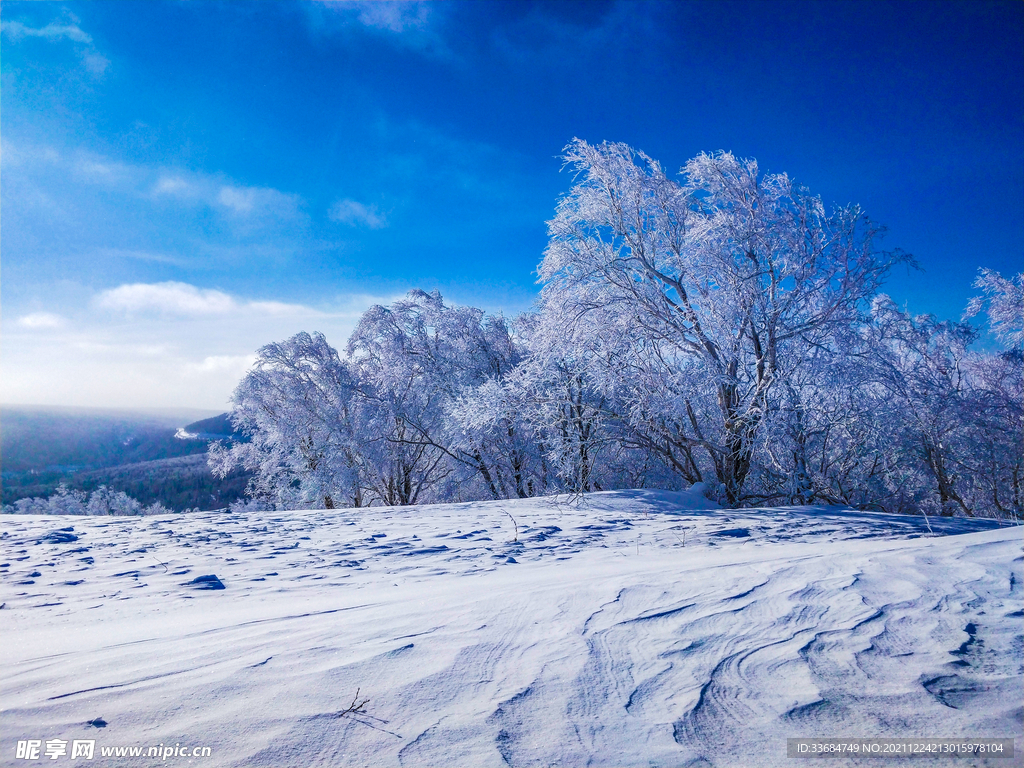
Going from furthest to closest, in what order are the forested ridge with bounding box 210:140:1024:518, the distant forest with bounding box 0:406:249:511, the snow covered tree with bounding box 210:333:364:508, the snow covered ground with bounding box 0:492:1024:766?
the distant forest with bounding box 0:406:249:511 → the snow covered tree with bounding box 210:333:364:508 → the forested ridge with bounding box 210:140:1024:518 → the snow covered ground with bounding box 0:492:1024:766

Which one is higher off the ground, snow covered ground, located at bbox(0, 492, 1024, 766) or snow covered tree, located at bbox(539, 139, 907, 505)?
snow covered tree, located at bbox(539, 139, 907, 505)

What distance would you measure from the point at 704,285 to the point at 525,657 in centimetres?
739

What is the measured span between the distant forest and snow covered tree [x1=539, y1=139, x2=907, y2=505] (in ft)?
49.9

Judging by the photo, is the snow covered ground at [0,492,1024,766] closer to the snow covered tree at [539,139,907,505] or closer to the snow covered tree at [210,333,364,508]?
the snow covered tree at [539,139,907,505]

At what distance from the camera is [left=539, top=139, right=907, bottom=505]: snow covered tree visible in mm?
7559

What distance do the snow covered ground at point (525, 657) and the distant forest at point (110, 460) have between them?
57.0ft

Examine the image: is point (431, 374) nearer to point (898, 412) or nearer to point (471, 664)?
point (898, 412)

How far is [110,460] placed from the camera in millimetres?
25453

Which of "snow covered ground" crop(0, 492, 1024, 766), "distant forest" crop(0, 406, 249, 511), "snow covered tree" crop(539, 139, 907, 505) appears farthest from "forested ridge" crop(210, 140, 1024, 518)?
"distant forest" crop(0, 406, 249, 511)

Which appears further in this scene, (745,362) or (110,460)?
(110,460)

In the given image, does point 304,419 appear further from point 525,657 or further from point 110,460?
point 110,460

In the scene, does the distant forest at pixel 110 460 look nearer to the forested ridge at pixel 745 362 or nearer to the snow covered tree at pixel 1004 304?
the forested ridge at pixel 745 362

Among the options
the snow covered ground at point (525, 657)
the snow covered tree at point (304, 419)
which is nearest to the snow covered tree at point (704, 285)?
the snow covered ground at point (525, 657)

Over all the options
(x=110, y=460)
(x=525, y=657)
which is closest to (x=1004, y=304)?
(x=525, y=657)
